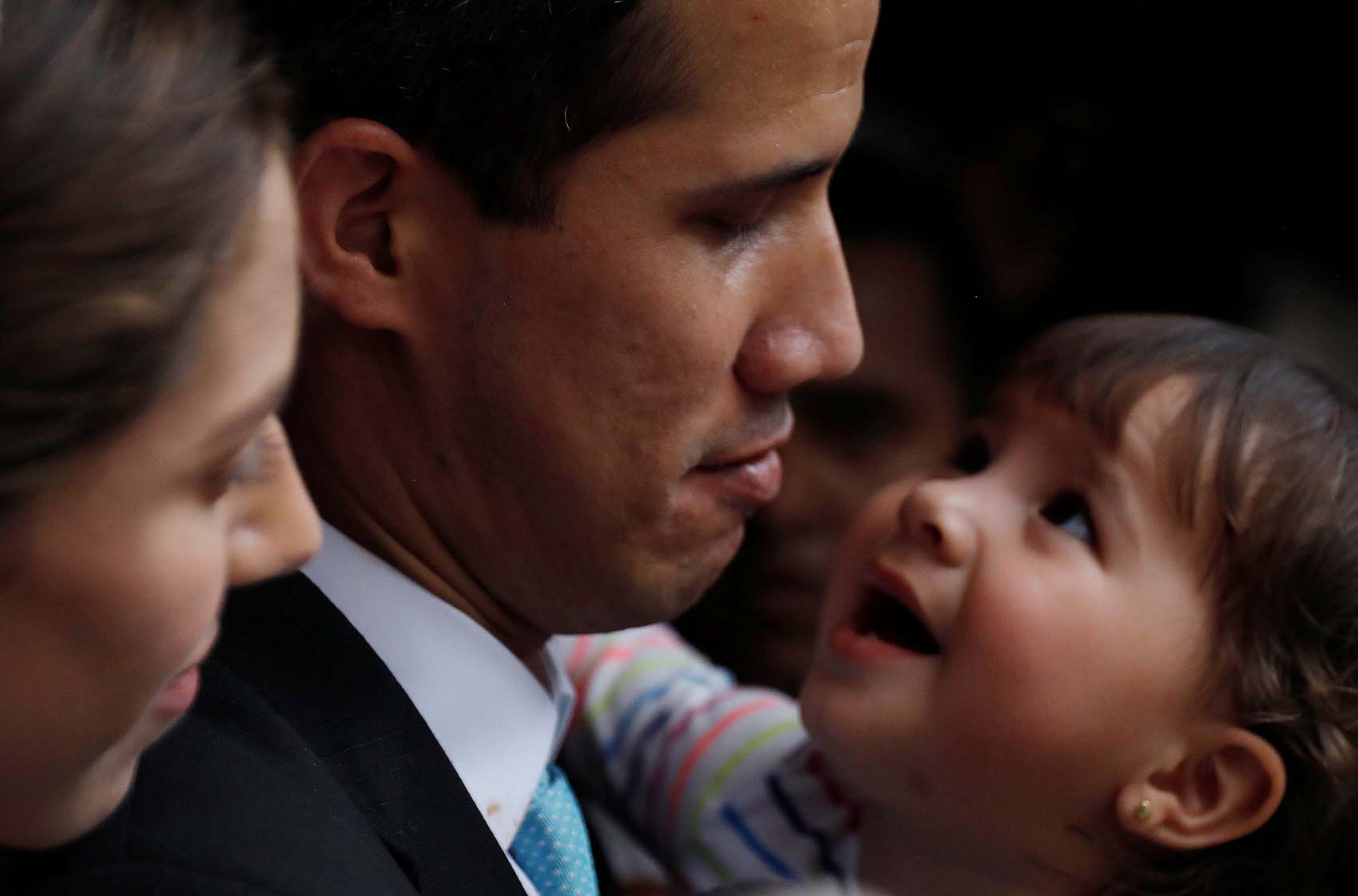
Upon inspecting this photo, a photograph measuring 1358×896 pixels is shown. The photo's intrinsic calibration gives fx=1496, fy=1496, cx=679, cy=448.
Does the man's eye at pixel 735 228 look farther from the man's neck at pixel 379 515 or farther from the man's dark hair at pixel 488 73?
the man's neck at pixel 379 515

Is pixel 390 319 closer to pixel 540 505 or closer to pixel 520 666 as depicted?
pixel 540 505

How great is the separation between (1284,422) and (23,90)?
48.0 inches

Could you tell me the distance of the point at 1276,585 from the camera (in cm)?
145

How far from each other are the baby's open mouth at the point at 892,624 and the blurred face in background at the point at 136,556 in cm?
87

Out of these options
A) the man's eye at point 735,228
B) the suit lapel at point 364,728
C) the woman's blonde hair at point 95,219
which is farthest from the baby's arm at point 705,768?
the woman's blonde hair at point 95,219

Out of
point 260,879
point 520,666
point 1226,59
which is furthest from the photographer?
point 1226,59

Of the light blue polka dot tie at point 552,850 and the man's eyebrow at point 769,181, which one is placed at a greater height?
the man's eyebrow at point 769,181

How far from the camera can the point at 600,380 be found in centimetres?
130

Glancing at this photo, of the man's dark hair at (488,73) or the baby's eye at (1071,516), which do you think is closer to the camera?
the man's dark hair at (488,73)

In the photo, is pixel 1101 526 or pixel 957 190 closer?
pixel 1101 526

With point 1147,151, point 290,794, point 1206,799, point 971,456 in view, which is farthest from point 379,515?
point 1147,151

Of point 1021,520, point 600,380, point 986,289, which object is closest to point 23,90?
point 600,380

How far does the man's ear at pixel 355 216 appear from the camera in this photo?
1.22 m

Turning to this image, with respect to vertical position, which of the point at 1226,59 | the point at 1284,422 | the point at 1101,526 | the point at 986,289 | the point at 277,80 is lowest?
the point at 986,289
